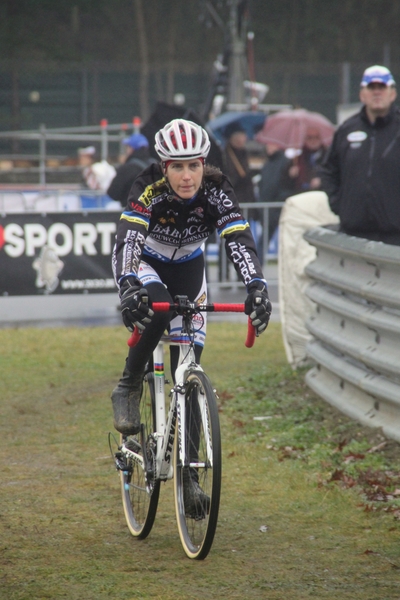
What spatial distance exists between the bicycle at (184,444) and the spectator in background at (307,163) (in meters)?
12.5

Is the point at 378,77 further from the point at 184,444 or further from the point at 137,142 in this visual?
the point at 137,142

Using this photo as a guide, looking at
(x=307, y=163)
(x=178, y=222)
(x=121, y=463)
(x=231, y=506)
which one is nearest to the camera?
(x=178, y=222)

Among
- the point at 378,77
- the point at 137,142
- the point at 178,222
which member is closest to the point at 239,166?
the point at 137,142

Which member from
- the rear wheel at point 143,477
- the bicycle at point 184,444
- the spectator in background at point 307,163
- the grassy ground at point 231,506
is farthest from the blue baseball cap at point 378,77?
the spectator in background at point 307,163

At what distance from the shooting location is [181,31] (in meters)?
38.5

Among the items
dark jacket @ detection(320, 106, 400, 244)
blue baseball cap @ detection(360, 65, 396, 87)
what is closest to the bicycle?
dark jacket @ detection(320, 106, 400, 244)

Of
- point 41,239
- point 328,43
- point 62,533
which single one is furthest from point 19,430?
point 328,43

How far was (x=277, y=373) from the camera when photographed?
31.9 feet

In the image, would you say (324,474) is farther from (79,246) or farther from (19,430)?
(79,246)

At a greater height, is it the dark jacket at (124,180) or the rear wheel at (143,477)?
the dark jacket at (124,180)

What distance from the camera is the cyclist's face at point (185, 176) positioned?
17.1 ft

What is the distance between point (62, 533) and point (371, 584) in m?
1.72

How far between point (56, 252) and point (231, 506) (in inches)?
333

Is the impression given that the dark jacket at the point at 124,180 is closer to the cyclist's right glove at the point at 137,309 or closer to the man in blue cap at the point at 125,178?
the man in blue cap at the point at 125,178
